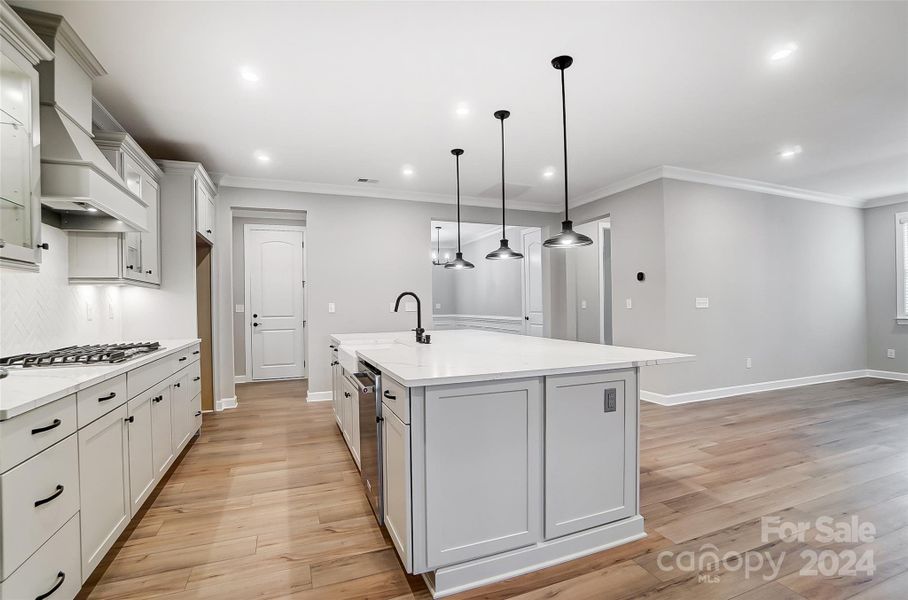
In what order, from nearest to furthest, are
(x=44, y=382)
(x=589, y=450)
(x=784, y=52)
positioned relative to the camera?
(x=44, y=382)
(x=589, y=450)
(x=784, y=52)

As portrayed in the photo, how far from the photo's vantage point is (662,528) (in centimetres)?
217

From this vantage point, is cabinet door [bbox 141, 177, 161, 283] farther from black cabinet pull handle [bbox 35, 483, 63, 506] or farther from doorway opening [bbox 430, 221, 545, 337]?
doorway opening [bbox 430, 221, 545, 337]

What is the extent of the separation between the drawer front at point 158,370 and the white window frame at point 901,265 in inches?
346

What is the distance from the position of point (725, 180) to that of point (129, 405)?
6.08 m

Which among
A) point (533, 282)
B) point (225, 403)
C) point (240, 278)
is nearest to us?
point (225, 403)

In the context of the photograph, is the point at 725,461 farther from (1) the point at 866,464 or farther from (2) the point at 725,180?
(2) the point at 725,180

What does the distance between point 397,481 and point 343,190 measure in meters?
4.16

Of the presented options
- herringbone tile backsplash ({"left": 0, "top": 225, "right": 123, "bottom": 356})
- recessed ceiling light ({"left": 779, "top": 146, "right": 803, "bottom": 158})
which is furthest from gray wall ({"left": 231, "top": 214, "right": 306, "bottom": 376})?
recessed ceiling light ({"left": 779, "top": 146, "right": 803, "bottom": 158})

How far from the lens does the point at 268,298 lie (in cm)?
641

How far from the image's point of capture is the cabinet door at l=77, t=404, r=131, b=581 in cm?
167

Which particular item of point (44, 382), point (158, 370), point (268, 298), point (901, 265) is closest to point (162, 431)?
point (158, 370)

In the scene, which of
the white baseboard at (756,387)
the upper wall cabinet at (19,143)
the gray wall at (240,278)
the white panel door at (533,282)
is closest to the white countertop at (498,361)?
the upper wall cabinet at (19,143)

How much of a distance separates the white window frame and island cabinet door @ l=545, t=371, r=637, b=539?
657 cm

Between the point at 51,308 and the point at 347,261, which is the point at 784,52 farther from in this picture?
the point at 51,308
